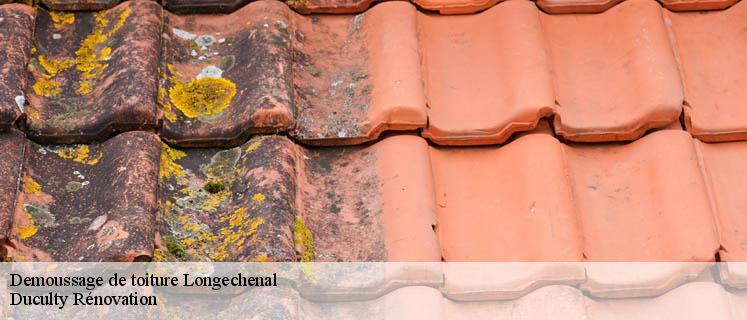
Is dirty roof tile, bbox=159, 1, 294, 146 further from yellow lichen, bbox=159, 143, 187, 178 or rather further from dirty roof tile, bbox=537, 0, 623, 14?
dirty roof tile, bbox=537, 0, 623, 14

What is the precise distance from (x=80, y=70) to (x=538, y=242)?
1.00 m

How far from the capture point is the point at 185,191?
1.97m

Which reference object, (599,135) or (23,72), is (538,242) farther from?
(23,72)

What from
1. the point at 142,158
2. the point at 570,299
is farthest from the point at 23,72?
the point at 570,299

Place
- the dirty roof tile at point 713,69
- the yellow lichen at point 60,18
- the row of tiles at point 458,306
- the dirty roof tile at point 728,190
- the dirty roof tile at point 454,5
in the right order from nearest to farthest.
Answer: the row of tiles at point 458,306 → the dirty roof tile at point 728,190 → the dirty roof tile at point 713,69 → the yellow lichen at point 60,18 → the dirty roof tile at point 454,5

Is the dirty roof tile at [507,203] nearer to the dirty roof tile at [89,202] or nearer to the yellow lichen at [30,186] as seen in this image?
the dirty roof tile at [89,202]

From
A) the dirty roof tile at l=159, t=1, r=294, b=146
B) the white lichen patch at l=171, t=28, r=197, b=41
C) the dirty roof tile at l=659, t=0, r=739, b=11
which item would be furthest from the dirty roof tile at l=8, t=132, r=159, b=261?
the dirty roof tile at l=659, t=0, r=739, b=11

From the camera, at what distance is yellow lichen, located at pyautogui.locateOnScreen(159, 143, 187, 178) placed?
1990mm

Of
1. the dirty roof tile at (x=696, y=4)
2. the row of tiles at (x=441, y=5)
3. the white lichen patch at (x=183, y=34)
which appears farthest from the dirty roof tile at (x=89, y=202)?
the dirty roof tile at (x=696, y=4)

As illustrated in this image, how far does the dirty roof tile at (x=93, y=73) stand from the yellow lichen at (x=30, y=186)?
0.37 feet

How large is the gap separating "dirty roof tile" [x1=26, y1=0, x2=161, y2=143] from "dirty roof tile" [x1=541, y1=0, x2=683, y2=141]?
834mm

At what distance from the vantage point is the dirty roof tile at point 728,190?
1.96 meters

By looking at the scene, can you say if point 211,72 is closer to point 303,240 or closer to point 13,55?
point 13,55

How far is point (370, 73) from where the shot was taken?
7.36 ft
